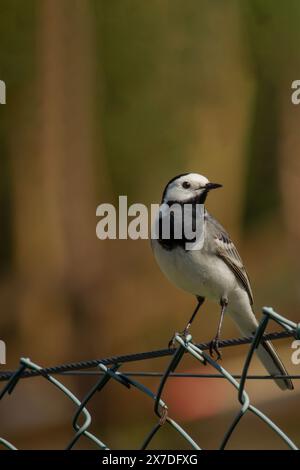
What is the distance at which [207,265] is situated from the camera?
13.4 ft

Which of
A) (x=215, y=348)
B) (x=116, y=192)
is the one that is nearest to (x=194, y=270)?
(x=215, y=348)

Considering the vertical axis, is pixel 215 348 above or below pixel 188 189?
below

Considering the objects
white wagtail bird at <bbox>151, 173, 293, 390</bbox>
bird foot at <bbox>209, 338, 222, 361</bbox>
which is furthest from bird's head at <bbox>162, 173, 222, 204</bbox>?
bird foot at <bbox>209, 338, 222, 361</bbox>

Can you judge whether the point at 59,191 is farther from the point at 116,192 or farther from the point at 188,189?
the point at 188,189

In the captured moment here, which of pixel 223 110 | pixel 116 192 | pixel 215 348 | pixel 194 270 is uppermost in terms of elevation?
pixel 223 110

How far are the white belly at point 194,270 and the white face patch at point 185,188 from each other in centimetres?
41

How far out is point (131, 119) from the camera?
6.64 m

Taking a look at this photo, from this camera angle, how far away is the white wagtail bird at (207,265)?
4.00 metres

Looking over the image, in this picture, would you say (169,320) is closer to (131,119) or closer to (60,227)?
(60,227)

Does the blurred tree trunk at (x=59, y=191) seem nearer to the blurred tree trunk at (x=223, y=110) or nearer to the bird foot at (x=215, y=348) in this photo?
the blurred tree trunk at (x=223, y=110)

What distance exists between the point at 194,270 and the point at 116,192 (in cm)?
262

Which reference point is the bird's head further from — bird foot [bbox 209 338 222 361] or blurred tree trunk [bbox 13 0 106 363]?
blurred tree trunk [bbox 13 0 106 363]

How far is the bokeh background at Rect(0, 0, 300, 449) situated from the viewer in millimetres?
6520
